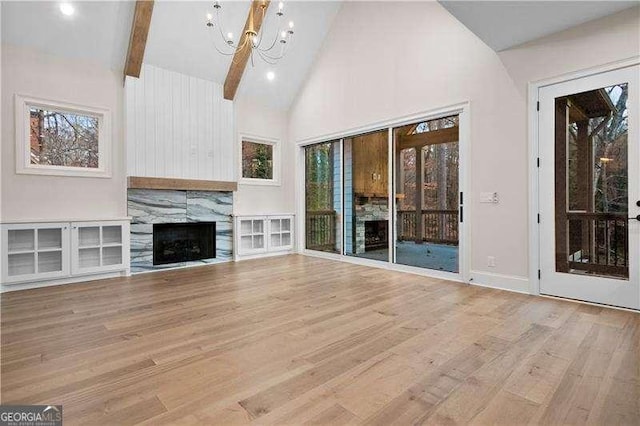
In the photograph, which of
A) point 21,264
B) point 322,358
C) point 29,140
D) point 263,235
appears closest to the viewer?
point 322,358

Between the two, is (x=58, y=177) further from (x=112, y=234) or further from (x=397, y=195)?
(x=397, y=195)

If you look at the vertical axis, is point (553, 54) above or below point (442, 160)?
above

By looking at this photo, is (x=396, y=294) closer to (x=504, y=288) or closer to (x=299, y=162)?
(x=504, y=288)

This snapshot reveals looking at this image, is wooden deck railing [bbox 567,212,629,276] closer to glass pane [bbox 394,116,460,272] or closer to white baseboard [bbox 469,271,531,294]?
white baseboard [bbox 469,271,531,294]

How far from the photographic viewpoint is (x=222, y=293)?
3.82 meters

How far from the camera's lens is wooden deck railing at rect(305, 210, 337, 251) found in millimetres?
6395

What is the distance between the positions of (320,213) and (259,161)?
1.68 m

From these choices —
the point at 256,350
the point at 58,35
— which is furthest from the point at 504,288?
the point at 58,35

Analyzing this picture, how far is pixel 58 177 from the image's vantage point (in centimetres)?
459

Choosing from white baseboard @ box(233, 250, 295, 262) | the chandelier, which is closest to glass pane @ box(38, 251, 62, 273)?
white baseboard @ box(233, 250, 295, 262)

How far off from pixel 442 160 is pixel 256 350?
401 cm

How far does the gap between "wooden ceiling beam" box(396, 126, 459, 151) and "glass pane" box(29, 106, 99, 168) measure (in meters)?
4.71

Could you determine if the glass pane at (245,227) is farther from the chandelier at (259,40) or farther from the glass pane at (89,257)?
the chandelier at (259,40)

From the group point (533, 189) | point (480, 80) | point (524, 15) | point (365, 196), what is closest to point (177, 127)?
point (365, 196)
